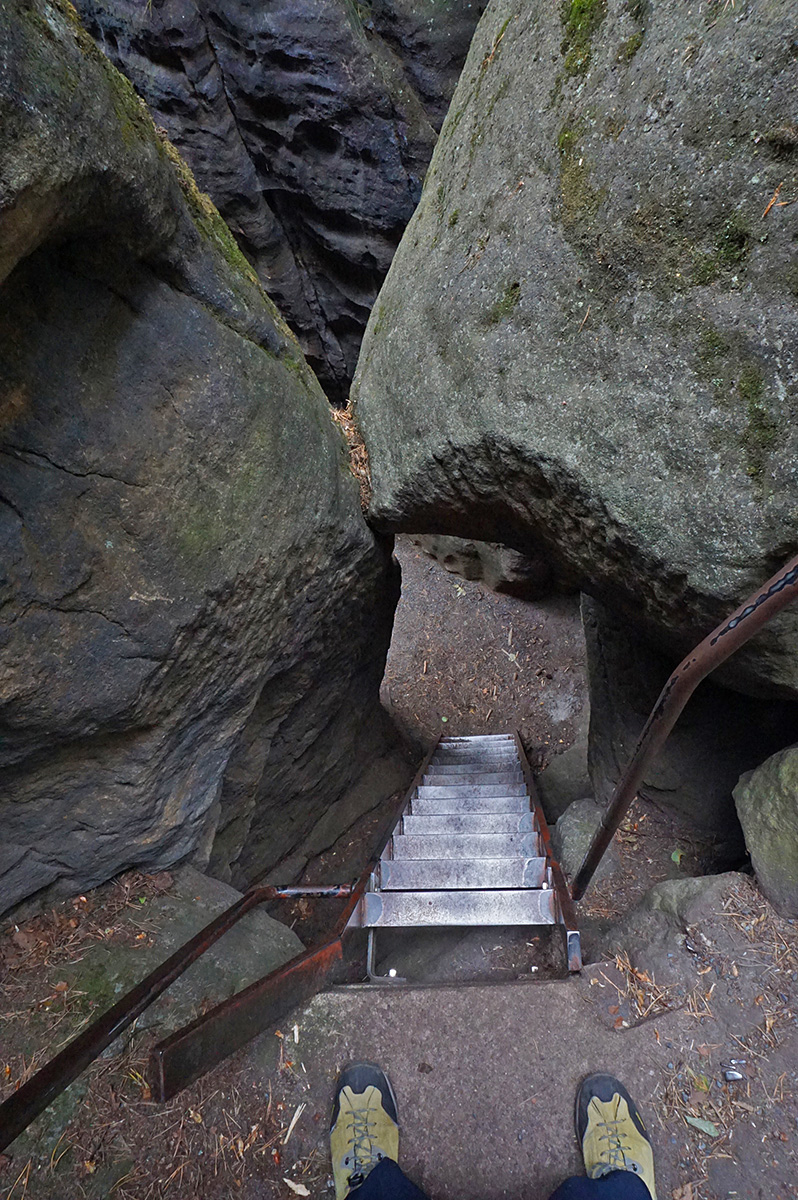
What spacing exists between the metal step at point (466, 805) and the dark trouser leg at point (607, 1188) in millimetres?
2178

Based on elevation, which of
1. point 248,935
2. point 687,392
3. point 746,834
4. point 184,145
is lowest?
point 248,935

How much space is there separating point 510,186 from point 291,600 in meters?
2.34

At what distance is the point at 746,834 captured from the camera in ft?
8.75

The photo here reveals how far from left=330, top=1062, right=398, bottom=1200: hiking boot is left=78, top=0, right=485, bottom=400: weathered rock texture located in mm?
7534

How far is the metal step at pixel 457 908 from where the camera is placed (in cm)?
268

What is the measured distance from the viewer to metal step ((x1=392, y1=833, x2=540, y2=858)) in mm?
3373

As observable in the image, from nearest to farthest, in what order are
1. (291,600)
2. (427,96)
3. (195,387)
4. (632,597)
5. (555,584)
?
(195,387)
(632,597)
(291,600)
(427,96)
(555,584)

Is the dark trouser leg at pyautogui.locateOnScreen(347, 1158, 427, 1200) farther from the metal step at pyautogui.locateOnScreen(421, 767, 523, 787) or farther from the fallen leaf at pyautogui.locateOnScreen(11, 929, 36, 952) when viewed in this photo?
the metal step at pyautogui.locateOnScreen(421, 767, 523, 787)

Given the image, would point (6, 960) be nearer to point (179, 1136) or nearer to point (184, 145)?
point (179, 1136)

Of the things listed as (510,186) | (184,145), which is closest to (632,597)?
(510,186)

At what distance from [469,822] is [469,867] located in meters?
0.84

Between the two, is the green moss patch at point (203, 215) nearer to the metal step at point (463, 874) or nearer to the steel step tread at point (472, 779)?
the metal step at point (463, 874)

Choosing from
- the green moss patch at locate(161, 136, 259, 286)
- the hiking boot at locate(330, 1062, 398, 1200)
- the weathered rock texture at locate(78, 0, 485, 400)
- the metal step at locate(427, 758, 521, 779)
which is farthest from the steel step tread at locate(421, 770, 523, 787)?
the weathered rock texture at locate(78, 0, 485, 400)

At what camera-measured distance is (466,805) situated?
4215mm
